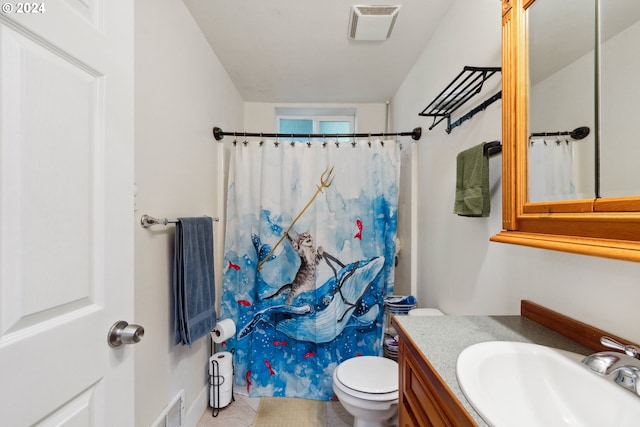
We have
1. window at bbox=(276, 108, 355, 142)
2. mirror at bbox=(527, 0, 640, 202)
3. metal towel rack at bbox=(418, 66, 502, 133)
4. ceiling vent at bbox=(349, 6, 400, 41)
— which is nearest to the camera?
mirror at bbox=(527, 0, 640, 202)

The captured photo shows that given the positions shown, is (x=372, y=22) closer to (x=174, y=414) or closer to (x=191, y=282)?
(x=191, y=282)

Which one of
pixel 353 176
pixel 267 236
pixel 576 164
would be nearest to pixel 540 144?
pixel 576 164

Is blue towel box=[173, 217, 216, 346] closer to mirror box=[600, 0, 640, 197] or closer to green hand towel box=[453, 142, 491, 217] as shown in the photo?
green hand towel box=[453, 142, 491, 217]

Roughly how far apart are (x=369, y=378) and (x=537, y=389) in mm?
922

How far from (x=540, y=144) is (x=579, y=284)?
1.40 feet

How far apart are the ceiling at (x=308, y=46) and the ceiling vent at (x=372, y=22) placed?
4 centimetres

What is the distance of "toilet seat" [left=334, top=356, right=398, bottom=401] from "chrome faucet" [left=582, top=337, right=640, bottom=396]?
3.23 feet

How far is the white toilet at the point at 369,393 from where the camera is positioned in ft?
4.31

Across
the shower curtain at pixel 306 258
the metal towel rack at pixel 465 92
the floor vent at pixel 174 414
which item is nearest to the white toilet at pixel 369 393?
the shower curtain at pixel 306 258

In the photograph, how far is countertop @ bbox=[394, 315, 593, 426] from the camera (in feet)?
2.28

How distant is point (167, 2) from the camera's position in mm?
1248

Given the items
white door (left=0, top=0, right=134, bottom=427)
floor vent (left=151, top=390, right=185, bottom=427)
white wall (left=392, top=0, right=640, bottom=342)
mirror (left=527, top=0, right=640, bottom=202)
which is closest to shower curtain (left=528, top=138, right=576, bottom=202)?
mirror (left=527, top=0, right=640, bottom=202)

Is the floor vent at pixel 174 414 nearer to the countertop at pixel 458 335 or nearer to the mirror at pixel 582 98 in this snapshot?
the countertop at pixel 458 335

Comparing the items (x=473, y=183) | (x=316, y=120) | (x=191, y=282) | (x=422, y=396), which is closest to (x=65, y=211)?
(x=191, y=282)
